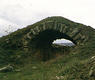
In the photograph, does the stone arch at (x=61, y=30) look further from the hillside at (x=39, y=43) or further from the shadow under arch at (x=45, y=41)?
the shadow under arch at (x=45, y=41)

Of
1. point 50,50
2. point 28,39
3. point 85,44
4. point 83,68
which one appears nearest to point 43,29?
point 28,39

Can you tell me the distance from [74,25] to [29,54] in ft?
13.1

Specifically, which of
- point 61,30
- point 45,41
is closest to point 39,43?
point 45,41

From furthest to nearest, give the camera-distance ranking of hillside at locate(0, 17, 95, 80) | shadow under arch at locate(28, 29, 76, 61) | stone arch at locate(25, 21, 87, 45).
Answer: shadow under arch at locate(28, 29, 76, 61)
stone arch at locate(25, 21, 87, 45)
hillside at locate(0, 17, 95, 80)

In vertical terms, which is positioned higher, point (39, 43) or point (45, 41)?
point (45, 41)

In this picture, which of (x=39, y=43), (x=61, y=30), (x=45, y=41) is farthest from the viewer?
(x=45, y=41)

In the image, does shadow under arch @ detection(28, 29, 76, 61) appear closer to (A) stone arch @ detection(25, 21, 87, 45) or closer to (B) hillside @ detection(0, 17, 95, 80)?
(B) hillside @ detection(0, 17, 95, 80)

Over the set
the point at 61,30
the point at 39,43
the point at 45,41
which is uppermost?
the point at 61,30

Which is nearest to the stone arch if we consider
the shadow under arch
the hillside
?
→ the hillside

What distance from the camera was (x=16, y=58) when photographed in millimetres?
13016

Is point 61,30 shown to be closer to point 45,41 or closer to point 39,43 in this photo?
point 39,43

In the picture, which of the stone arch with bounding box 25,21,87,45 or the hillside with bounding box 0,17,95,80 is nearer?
the hillside with bounding box 0,17,95,80

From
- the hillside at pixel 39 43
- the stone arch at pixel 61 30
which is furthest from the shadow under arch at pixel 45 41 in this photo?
the stone arch at pixel 61 30

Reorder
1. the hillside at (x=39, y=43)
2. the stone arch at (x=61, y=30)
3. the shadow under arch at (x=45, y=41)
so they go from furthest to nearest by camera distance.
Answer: the shadow under arch at (x=45, y=41)
the stone arch at (x=61, y=30)
the hillside at (x=39, y=43)
